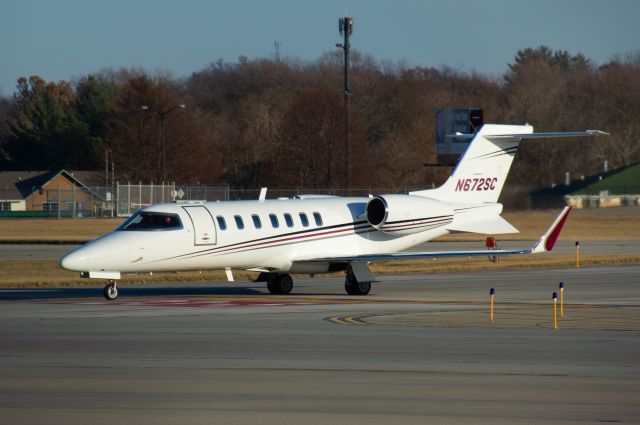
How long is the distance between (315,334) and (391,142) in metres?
78.8

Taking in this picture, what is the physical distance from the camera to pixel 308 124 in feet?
279

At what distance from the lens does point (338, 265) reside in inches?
1144

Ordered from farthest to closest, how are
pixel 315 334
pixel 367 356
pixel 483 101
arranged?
pixel 483 101 < pixel 315 334 < pixel 367 356

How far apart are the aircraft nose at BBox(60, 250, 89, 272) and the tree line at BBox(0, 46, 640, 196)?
4761cm

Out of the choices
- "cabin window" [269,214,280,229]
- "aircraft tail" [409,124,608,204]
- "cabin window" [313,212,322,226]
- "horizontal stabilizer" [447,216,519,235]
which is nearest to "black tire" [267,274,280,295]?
"cabin window" [269,214,280,229]

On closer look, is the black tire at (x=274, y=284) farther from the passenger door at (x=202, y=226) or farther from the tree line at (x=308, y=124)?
the tree line at (x=308, y=124)

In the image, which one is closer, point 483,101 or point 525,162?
point 525,162

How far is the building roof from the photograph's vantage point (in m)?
102

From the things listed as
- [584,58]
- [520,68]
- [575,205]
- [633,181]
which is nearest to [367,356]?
[575,205]

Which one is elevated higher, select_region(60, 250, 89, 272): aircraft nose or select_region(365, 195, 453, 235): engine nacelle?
select_region(365, 195, 453, 235): engine nacelle

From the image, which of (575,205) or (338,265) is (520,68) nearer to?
(575,205)

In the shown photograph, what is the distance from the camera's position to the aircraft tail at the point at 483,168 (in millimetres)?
31469

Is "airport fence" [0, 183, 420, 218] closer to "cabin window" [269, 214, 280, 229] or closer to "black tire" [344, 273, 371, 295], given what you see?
"cabin window" [269, 214, 280, 229]

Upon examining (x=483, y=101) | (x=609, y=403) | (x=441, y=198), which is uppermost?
(x=483, y=101)
